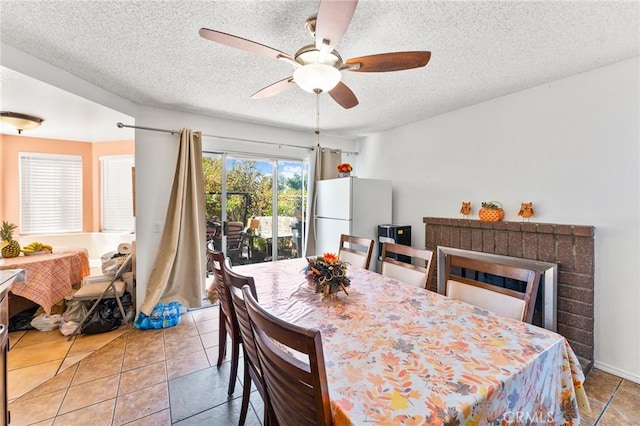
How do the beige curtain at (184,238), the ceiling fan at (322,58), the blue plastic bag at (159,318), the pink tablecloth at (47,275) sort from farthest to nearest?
the beige curtain at (184,238) → the blue plastic bag at (159,318) → the pink tablecloth at (47,275) → the ceiling fan at (322,58)

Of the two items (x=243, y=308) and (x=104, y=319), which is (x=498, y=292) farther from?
(x=104, y=319)

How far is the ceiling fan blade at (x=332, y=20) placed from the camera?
1.07 metres

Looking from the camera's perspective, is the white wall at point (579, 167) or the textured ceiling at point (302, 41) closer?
the textured ceiling at point (302, 41)

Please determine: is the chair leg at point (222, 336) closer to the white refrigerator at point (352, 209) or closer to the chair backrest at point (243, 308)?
the chair backrest at point (243, 308)

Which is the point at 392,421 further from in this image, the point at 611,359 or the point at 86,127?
the point at 86,127

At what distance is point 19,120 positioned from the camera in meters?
2.85

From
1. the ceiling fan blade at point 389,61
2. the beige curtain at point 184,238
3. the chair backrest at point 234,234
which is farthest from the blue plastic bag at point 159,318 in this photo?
the ceiling fan blade at point 389,61

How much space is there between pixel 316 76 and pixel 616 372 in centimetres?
311

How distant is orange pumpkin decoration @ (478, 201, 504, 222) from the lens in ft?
8.82

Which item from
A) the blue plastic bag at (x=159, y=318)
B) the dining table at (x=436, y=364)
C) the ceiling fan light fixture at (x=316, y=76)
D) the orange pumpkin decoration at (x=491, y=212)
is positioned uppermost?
the ceiling fan light fixture at (x=316, y=76)

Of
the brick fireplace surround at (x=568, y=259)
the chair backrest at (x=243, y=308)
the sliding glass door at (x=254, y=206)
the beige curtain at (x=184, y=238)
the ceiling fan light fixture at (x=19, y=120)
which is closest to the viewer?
the chair backrest at (x=243, y=308)

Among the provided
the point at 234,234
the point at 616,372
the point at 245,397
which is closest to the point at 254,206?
the point at 234,234

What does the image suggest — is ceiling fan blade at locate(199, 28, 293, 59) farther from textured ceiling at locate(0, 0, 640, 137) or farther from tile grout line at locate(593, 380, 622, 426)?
tile grout line at locate(593, 380, 622, 426)

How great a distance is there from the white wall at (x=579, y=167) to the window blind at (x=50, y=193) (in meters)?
5.27
